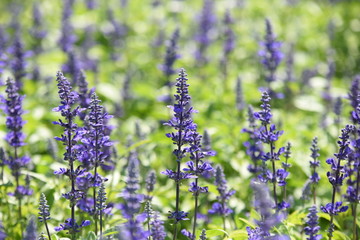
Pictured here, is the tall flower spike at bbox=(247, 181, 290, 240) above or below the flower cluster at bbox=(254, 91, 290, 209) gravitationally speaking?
below

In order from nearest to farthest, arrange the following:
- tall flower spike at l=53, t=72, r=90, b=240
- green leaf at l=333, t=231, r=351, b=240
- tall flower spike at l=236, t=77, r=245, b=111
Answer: tall flower spike at l=53, t=72, r=90, b=240 < green leaf at l=333, t=231, r=351, b=240 < tall flower spike at l=236, t=77, r=245, b=111

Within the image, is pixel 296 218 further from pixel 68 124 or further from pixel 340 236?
pixel 68 124

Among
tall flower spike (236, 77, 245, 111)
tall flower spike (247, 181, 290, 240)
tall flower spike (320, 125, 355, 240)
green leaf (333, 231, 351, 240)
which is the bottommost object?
green leaf (333, 231, 351, 240)

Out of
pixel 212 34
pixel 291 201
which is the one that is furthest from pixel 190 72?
Answer: pixel 291 201

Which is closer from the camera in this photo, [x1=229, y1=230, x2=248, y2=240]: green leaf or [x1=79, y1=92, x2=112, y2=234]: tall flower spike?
[x1=79, y1=92, x2=112, y2=234]: tall flower spike

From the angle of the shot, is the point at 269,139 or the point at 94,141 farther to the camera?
the point at 269,139

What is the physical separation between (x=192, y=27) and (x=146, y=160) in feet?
21.6

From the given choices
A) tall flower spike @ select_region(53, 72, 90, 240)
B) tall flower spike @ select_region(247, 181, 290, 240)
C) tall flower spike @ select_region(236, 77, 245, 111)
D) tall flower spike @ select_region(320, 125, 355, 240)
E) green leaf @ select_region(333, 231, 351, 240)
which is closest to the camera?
tall flower spike @ select_region(247, 181, 290, 240)

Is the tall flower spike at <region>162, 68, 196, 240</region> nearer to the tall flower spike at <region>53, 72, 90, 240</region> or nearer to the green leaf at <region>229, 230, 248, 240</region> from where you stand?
the green leaf at <region>229, 230, 248, 240</region>

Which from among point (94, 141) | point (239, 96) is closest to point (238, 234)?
point (94, 141)

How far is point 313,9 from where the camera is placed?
15172 mm

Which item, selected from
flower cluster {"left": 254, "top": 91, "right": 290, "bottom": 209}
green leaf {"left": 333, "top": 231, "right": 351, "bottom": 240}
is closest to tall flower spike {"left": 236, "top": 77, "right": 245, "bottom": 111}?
flower cluster {"left": 254, "top": 91, "right": 290, "bottom": 209}

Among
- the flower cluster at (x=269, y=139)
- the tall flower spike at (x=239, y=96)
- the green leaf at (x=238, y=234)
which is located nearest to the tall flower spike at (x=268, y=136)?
the flower cluster at (x=269, y=139)

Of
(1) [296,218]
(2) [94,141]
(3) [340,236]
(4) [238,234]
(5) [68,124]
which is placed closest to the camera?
(5) [68,124]
